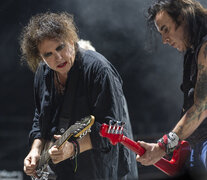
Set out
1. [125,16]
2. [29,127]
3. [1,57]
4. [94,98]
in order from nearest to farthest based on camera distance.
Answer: [94,98]
[125,16]
[1,57]
[29,127]

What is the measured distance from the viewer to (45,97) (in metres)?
2.43

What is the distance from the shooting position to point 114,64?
4.36 m

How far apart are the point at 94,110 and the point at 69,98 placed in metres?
0.22

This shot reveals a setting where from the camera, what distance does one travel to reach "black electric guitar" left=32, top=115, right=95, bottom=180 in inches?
77.8

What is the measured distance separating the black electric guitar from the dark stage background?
1374 mm

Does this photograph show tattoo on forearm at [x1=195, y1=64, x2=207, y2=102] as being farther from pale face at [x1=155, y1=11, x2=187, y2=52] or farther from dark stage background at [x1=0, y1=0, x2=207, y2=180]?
dark stage background at [x1=0, y1=0, x2=207, y2=180]

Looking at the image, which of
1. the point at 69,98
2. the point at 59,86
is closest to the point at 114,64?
the point at 59,86

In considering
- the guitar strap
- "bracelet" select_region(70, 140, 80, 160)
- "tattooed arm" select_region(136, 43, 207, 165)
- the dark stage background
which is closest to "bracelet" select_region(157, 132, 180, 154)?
"tattooed arm" select_region(136, 43, 207, 165)

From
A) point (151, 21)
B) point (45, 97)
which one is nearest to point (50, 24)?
point (45, 97)

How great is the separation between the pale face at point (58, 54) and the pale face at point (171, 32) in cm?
60

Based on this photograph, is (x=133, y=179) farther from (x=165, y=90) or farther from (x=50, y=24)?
(x=165, y=90)

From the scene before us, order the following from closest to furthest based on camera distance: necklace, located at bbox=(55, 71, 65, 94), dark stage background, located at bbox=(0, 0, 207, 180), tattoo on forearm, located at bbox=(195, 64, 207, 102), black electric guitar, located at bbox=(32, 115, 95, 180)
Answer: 1. tattoo on forearm, located at bbox=(195, 64, 207, 102)
2. black electric guitar, located at bbox=(32, 115, 95, 180)
3. necklace, located at bbox=(55, 71, 65, 94)
4. dark stage background, located at bbox=(0, 0, 207, 180)

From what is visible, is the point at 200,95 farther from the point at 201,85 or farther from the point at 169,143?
the point at 169,143

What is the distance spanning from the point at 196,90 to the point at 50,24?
3.34 feet
